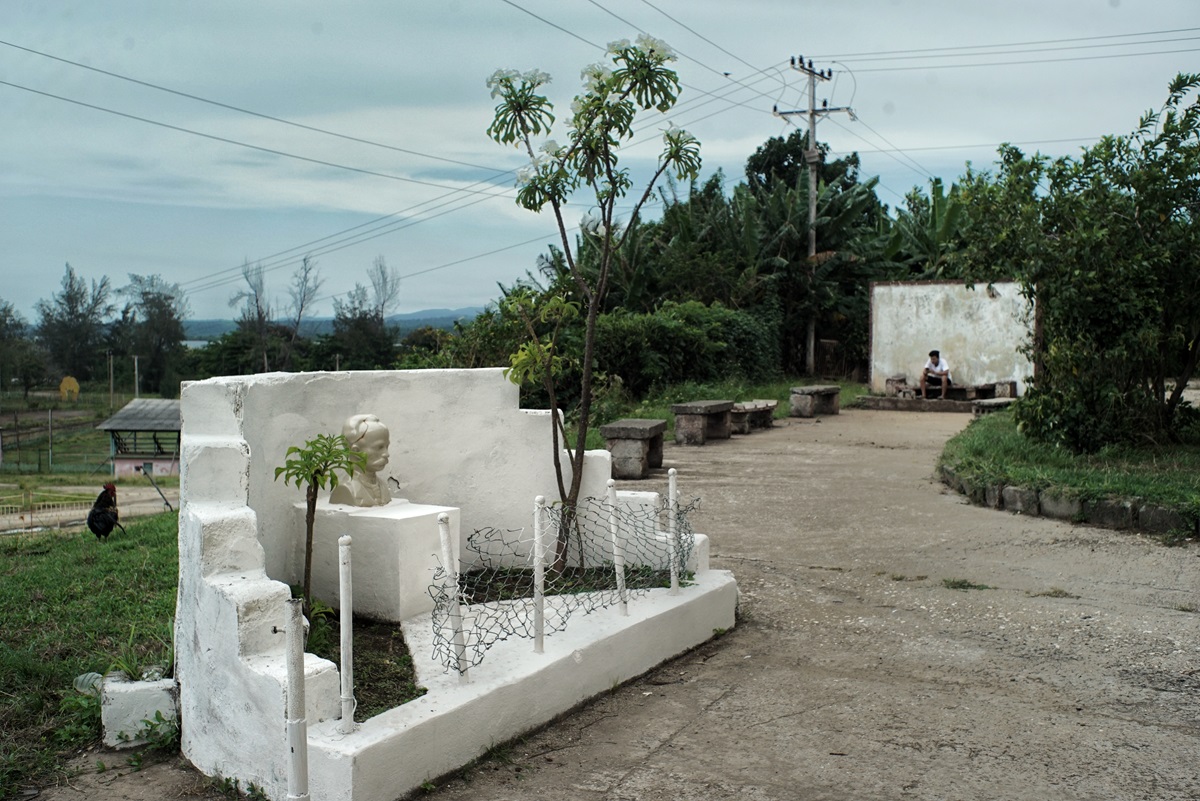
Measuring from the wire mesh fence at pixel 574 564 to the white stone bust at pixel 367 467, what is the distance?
0.59 meters

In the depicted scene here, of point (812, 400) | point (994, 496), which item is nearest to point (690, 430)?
point (812, 400)

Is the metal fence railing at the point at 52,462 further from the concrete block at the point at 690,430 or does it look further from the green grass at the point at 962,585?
the green grass at the point at 962,585

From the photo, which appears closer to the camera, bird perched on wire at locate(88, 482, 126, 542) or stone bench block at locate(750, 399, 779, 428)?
bird perched on wire at locate(88, 482, 126, 542)

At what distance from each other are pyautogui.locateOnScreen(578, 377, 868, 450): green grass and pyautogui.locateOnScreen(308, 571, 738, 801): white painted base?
24.6ft

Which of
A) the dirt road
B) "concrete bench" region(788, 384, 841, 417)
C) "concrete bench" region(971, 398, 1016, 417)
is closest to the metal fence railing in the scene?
"concrete bench" region(788, 384, 841, 417)

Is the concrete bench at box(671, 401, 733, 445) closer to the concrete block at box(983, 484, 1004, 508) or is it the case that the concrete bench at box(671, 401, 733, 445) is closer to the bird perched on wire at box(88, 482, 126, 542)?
the concrete block at box(983, 484, 1004, 508)

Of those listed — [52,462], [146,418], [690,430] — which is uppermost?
[690,430]

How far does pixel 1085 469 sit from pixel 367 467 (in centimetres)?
749

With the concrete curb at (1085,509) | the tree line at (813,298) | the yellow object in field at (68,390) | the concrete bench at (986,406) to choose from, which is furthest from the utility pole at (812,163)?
the yellow object in field at (68,390)

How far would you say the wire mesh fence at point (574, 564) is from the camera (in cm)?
543

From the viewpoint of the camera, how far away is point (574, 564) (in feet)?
22.0

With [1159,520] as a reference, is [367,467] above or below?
above

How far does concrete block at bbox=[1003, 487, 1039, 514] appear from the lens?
31.1 feet

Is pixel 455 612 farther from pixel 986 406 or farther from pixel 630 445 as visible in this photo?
pixel 986 406
